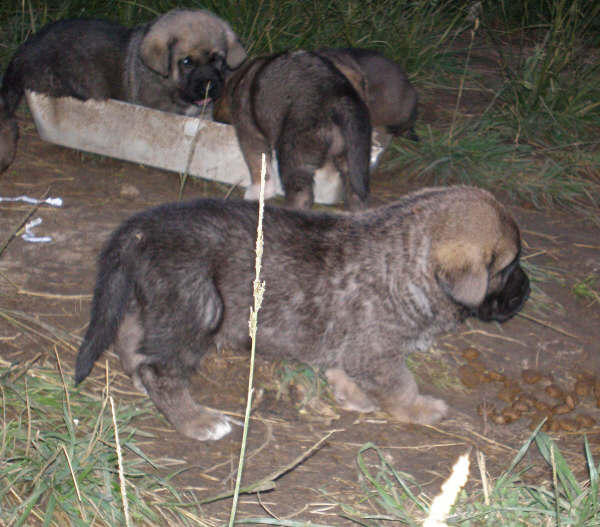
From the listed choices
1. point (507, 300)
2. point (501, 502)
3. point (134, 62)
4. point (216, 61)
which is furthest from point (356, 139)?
point (501, 502)

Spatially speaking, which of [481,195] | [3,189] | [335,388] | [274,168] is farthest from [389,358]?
[3,189]

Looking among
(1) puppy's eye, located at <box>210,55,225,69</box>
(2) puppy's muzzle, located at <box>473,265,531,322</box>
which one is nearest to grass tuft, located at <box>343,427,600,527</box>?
(2) puppy's muzzle, located at <box>473,265,531,322</box>

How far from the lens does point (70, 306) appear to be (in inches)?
152

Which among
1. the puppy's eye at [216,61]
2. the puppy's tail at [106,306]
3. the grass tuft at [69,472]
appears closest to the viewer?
Answer: the grass tuft at [69,472]

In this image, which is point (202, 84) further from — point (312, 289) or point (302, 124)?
point (312, 289)

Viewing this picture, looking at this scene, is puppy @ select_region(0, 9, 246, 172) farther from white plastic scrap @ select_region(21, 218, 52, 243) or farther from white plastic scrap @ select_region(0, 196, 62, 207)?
white plastic scrap @ select_region(21, 218, 52, 243)

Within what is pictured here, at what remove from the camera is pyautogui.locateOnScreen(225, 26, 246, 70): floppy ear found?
19.5 ft

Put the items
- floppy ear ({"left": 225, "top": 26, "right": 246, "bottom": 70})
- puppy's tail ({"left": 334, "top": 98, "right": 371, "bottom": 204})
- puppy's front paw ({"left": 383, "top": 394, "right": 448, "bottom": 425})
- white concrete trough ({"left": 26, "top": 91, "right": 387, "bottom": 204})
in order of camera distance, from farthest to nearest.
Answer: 1. floppy ear ({"left": 225, "top": 26, "right": 246, "bottom": 70})
2. white concrete trough ({"left": 26, "top": 91, "right": 387, "bottom": 204})
3. puppy's tail ({"left": 334, "top": 98, "right": 371, "bottom": 204})
4. puppy's front paw ({"left": 383, "top": 394, "right": 448, "bottom": 425})

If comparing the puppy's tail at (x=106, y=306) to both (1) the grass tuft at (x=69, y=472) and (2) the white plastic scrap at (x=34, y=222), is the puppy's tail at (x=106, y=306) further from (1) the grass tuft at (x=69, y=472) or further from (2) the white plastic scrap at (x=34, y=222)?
(2) the white plastic scrap at (x=34, y=222)

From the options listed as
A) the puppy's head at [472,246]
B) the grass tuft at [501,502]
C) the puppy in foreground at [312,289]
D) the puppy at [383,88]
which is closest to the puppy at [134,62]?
the puppy at [383,88]

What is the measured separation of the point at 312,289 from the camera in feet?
11.0

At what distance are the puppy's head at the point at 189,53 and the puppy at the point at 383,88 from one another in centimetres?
76

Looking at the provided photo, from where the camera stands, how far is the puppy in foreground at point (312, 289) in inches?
121

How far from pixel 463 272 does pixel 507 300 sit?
48cm
